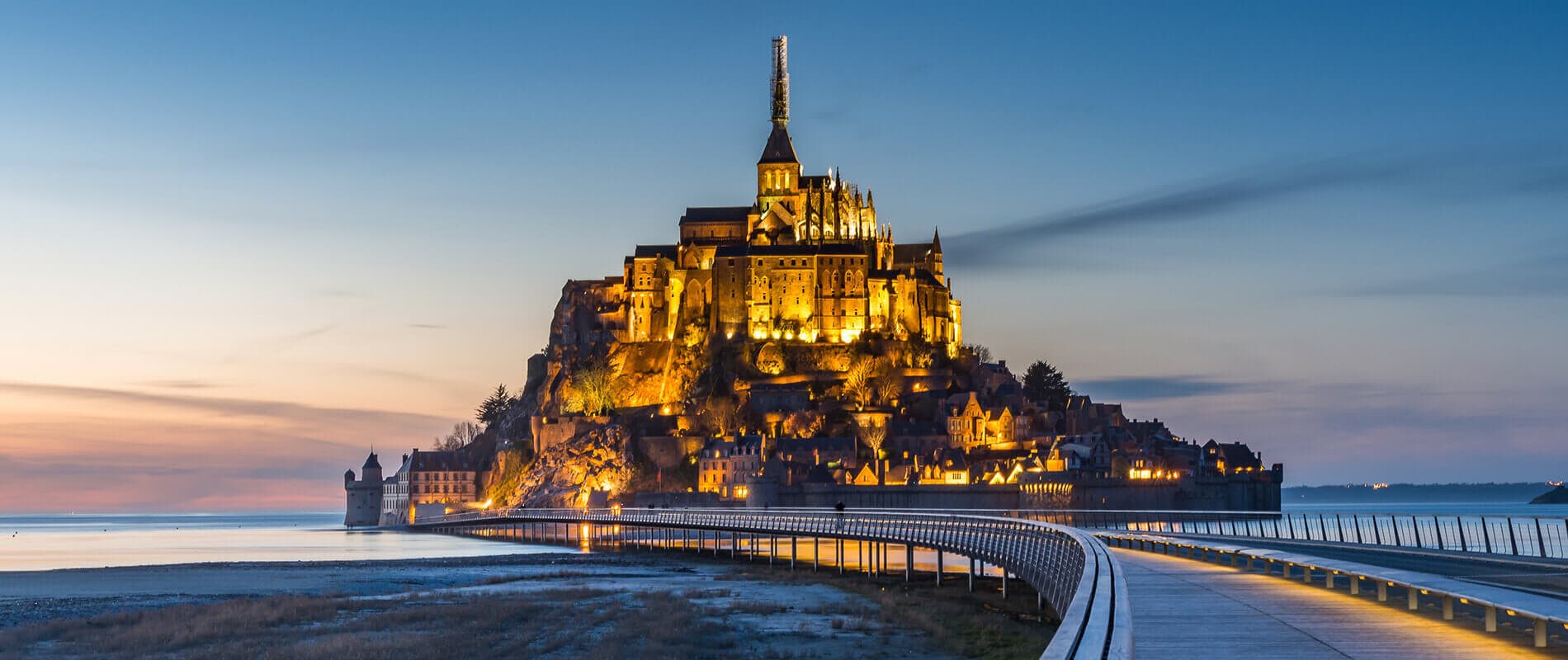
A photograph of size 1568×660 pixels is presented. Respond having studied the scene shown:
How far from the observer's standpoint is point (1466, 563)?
29.9 m

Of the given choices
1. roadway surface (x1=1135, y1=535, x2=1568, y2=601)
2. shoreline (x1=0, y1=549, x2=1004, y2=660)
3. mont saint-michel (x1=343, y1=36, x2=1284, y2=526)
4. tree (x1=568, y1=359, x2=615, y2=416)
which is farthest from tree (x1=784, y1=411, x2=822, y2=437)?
roadway surface (x1=1135, y1=535, x2=1568, y2=601)

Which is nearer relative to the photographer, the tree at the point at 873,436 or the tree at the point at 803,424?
the tree at the point at 873,436

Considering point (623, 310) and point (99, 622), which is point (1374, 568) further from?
point (623, 310)

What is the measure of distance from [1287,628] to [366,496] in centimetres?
16902

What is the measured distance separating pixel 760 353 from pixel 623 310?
2136cm

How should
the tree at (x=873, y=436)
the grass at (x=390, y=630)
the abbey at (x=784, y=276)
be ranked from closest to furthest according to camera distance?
the grass at (x=390, y=630) → the tree at (x=873, y=436) → the abbey at (x=784, y=276)

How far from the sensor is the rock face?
140 meters

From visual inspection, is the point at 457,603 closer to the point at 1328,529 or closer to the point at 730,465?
the point at 1328,529

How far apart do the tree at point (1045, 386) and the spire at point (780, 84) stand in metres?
43.5

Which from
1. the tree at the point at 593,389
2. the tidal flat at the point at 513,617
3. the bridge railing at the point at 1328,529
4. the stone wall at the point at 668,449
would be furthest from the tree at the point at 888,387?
the tidal flat at the point at 513,617

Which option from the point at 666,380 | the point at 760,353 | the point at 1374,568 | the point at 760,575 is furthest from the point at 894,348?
the point at 1374,568

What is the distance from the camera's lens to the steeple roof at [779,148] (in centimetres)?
17812

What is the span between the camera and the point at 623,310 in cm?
16825

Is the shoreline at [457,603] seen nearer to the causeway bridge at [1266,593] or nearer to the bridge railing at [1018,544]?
the bridge railing at [1018,544]
